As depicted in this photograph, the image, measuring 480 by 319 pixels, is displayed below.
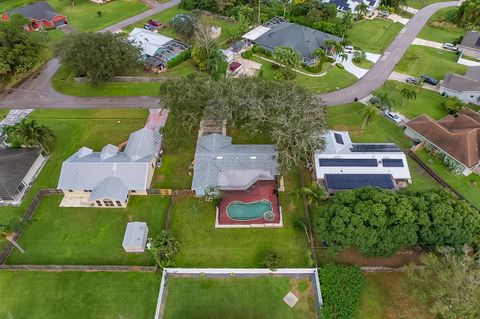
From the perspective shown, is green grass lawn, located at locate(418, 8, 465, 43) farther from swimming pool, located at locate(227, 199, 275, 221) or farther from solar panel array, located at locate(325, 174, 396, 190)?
swimming pool, located at locate(227, 199, 275, 221)

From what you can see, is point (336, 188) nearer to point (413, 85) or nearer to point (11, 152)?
point (413, 85)

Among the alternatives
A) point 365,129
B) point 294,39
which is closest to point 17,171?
point 365,129

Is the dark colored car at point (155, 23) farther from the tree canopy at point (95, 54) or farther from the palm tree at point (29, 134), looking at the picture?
the palm tree at point (29, 134)

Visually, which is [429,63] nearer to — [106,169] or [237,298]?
[237,298]

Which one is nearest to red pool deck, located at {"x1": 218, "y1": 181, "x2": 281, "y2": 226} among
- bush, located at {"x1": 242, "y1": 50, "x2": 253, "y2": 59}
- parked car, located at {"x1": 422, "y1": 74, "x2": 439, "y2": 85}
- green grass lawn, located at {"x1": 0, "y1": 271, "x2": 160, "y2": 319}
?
green grass lawn, located at {"x1": 0, "y1": 271, "x2": 160, "y2": 319}

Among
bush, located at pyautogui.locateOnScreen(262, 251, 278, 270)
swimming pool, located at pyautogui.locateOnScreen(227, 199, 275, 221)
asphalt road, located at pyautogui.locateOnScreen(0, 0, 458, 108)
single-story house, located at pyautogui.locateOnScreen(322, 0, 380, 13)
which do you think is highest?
single-story house, located at pyautogui.locateOnScreen(322, 0, 380, 13)

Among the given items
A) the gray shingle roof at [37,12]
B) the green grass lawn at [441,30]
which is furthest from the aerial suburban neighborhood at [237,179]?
the gray shingle roof at [37,12]
